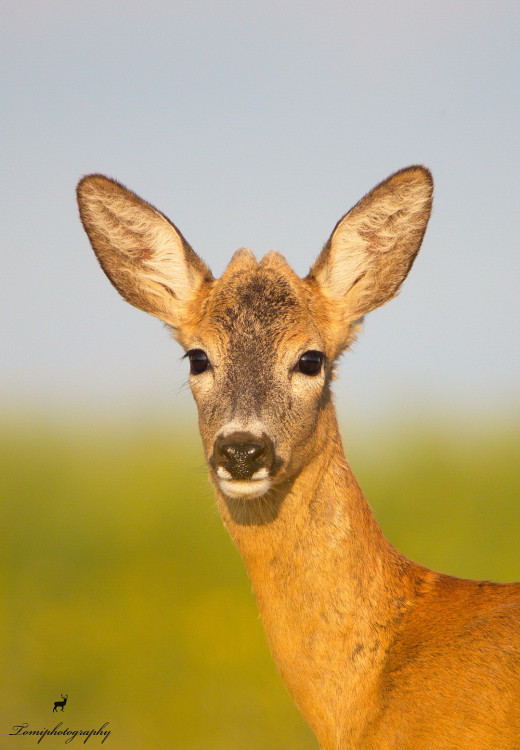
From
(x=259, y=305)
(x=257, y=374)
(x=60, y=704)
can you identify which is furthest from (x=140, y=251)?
(x=60, y=704)

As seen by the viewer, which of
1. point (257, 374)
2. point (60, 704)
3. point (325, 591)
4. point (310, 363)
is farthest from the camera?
point (60, 704)

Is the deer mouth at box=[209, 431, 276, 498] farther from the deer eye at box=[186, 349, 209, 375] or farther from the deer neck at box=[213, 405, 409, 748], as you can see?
the deer eye at box=[186, 349, 209, 375]

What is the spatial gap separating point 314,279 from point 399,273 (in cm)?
56

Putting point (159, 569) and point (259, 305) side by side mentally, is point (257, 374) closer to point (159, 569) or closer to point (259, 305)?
point (259, 305)

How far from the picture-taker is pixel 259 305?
591 cm

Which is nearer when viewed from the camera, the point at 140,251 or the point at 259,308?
the point at 259,308

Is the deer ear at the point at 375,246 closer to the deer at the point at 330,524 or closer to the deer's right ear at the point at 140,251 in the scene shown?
the deer at the point at 330,524

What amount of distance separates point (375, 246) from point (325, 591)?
2287 mm

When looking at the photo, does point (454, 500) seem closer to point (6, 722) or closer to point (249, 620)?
point (249, 620)

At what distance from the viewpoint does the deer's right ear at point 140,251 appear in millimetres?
6449

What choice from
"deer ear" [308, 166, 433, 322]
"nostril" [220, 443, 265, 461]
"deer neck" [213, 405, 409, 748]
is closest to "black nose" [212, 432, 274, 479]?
"nostril" [220, 443, 265, 461]

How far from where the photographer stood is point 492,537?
15.5m

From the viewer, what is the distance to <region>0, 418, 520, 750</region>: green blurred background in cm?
1122

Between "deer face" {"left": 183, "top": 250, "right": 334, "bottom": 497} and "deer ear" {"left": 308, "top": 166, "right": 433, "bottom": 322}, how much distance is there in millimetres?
211
